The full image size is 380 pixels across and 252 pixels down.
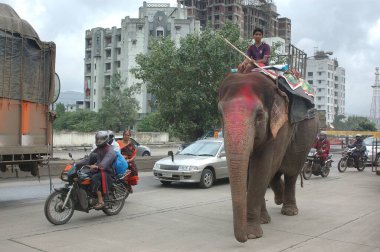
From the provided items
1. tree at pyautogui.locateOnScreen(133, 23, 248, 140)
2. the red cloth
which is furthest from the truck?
tree at pyautogui.locateOnScreen(133, 23, 248, 140)

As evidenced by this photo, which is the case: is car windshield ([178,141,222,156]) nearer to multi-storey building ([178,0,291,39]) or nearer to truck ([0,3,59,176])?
truck ([0,3,59,176])

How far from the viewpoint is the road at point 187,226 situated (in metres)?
6.65

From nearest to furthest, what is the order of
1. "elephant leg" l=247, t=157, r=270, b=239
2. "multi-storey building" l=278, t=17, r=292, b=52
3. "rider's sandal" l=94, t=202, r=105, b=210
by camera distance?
"elephant leg" l=247, t=157, r=270, b=239 < "rider's sandal" l=94, t=202, r=105, b=210 < "multi-storey building" l=278, t=17, r=292, b=52

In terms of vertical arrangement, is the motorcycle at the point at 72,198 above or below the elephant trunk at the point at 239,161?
below

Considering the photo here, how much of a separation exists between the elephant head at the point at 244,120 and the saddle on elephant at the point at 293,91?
284 millimetres

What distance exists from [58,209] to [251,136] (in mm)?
3792

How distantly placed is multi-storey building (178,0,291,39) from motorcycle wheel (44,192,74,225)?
108m

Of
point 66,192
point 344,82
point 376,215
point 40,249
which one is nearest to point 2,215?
point 66,192

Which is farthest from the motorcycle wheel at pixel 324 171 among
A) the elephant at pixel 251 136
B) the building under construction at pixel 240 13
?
the building under construction at pixel 240 13

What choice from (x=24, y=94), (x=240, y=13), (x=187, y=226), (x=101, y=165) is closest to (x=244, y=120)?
(x=187, y=226)

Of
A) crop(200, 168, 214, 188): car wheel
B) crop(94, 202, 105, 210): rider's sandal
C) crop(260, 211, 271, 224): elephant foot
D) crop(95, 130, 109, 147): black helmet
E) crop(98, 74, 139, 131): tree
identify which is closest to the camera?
crop(260, 211, 271, 224): elephant foot

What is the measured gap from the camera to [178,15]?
332ft

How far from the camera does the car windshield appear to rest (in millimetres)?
14634

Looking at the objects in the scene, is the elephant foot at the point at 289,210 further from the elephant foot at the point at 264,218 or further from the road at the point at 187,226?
the elephant foot at the point at 264,218
